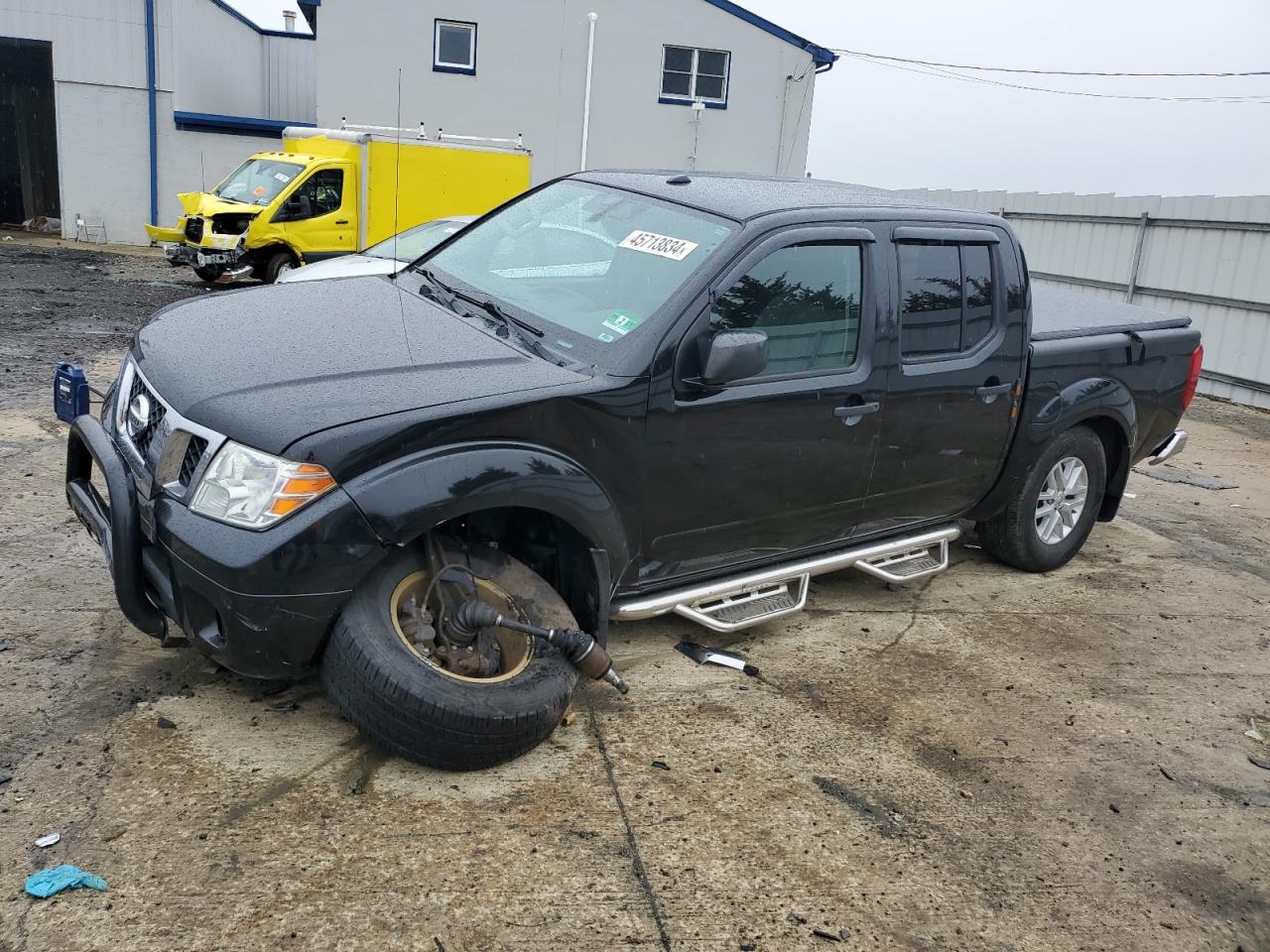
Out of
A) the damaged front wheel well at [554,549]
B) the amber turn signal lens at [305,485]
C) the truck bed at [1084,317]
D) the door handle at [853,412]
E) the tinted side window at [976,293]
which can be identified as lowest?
the damaged front wheel well at [554,549]

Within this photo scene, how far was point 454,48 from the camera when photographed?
22094 millimetres

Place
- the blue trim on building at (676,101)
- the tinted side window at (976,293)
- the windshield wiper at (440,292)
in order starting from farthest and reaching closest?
the blue trim on building at (676,101), the tinted side window at (976,293), the windshield wiper at (440,292)

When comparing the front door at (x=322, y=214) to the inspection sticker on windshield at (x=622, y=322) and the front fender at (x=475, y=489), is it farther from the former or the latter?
the front fender at (x=475, y=489)

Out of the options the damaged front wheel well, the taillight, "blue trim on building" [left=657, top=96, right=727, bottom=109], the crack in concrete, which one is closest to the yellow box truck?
"blue trim on building" [left=657, top=96, right=727, bottom=109]

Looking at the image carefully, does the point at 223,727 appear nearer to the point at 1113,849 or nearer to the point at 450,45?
the point at 1113,849

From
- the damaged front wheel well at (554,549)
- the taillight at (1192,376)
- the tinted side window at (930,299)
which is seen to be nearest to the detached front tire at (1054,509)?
the taillight at (1192,376)

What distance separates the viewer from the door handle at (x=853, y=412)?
4273 mm

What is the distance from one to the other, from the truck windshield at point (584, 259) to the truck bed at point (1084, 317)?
7.10 ft

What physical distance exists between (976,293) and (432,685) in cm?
307

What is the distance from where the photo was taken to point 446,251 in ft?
15.5

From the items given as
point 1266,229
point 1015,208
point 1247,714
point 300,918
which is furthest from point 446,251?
point 1015,208

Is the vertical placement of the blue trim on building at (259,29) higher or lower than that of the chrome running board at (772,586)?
higher

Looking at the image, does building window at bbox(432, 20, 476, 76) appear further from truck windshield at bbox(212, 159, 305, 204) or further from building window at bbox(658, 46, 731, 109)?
truck windshield at bbox(212, 159, 305, 204)

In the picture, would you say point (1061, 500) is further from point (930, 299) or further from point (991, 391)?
point (930, 299)
